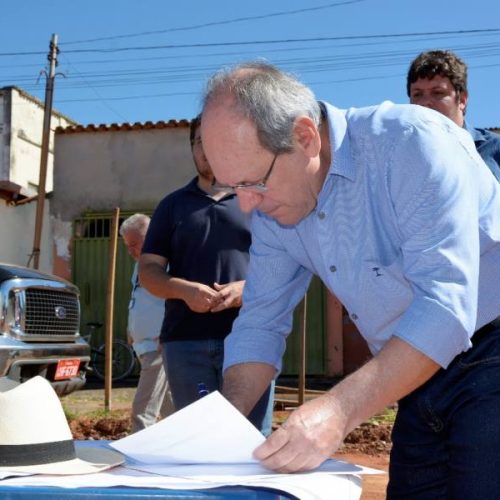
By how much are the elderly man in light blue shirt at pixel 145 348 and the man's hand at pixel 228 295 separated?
2.11m

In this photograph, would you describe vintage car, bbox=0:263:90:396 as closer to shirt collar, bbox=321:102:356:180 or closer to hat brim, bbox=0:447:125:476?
hat brim, bbox=0:447:125:476

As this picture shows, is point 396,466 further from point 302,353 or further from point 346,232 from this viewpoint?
point 302,353

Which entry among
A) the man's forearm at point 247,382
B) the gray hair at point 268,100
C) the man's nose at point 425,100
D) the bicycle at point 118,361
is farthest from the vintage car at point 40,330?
the bicycle at point 118,361

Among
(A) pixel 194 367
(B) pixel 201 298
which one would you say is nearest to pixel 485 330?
(B) pixel 201 298

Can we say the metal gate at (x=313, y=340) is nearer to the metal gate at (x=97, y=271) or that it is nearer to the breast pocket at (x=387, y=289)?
the metal gate at (x=97, y=271)

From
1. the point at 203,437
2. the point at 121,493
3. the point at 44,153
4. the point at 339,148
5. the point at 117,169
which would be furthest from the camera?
the point at 44,153

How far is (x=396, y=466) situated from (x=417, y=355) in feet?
2.05

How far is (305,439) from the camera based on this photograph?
64.0 inches

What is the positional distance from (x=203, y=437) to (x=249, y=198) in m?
0.57

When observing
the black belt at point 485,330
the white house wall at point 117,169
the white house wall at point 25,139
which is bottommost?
the black belt at point 485,330

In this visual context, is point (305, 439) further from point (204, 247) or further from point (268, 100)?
point (204, 247)

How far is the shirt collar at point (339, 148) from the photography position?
6.46 feet

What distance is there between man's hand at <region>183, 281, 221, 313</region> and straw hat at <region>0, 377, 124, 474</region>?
5.43 ft

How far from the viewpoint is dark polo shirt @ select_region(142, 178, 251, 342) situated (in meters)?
3.65
